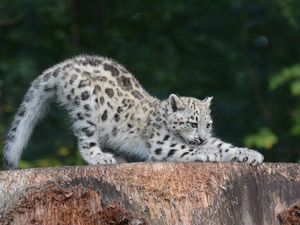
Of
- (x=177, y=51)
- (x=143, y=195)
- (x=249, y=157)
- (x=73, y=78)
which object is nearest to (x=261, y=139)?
(x=177, y=51)

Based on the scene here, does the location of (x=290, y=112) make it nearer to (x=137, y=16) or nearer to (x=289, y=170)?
(x=137, y=16)

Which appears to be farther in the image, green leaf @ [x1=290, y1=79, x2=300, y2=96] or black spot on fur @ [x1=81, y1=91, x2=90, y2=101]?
green leaf @ [x1=290, y1=79, x2=300, y2=96]

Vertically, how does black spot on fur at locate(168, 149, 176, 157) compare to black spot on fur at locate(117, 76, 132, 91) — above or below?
below

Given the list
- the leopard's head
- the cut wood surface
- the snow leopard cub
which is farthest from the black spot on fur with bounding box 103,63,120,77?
the cut wood surface

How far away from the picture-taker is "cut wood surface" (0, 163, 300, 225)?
6918 mm

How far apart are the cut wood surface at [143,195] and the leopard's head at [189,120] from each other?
1.71 metres

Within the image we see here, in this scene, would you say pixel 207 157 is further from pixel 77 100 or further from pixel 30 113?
pixel 30 113

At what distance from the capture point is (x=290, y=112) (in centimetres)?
1439

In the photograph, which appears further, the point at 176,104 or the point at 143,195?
the point at 176,104

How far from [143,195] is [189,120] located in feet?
6.83

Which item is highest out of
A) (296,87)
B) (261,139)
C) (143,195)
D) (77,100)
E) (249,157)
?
(296,87)

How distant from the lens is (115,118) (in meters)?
9.20

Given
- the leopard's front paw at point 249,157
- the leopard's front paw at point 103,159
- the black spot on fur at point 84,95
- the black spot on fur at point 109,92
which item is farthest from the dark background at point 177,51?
the leopard's front paw at point 249,157

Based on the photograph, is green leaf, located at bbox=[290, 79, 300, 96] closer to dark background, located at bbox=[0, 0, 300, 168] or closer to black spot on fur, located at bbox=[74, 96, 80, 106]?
dark background, located at bbox=[0, 0, 300, 168]
